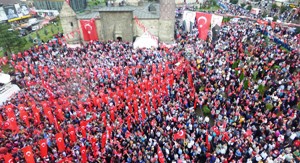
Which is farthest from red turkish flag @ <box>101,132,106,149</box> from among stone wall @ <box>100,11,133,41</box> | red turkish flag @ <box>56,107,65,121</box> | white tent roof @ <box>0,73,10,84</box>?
stone wall @ <box>100,11,133,41</box>

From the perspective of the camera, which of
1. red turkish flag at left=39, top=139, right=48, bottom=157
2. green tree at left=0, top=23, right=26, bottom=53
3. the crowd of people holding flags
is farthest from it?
green tree at left=0, top=23, right=26, bottom=53

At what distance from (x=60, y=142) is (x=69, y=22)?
20.0m

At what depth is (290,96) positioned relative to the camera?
1517cm

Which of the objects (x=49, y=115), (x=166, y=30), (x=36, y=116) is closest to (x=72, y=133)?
(x=49, y=115)

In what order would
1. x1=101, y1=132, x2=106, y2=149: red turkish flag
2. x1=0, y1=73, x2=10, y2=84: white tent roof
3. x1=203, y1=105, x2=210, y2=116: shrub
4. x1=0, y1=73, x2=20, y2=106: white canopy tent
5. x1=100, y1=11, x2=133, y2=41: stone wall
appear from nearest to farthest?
x1=101, y1=132, x2=106, y2=149: red turkish flag
x1=203, y1=105, x2=210, y2=116: shrub
x1=0, y1=73, x2=20, y2=106: white canopy tent
x1=0, y1=73, x2=10, y2=84: white tent roof
x1=100, y1=11, x2=133, y2=41: stone wall

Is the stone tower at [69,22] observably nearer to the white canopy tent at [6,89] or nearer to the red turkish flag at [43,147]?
the white canopy tent at [6,89]

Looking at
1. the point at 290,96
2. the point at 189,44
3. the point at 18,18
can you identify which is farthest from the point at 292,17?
the point at 18,18

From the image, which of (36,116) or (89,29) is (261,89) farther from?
(89,29)

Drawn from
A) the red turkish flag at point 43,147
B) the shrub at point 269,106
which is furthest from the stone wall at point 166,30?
the red turkish flag at point 43,147

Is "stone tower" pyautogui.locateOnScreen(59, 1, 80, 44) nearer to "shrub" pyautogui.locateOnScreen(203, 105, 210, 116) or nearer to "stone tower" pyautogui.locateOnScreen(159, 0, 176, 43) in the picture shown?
"stone tower" pyautogui.locateOnScreen(159, 0, 176, 43)

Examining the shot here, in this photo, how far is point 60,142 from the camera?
12.5m

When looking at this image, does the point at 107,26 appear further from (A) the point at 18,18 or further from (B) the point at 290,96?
(A) the point at 18,18

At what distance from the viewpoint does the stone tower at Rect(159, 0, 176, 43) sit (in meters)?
25.3

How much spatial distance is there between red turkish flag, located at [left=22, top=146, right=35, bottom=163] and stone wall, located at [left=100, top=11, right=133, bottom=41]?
19382 millimetres
